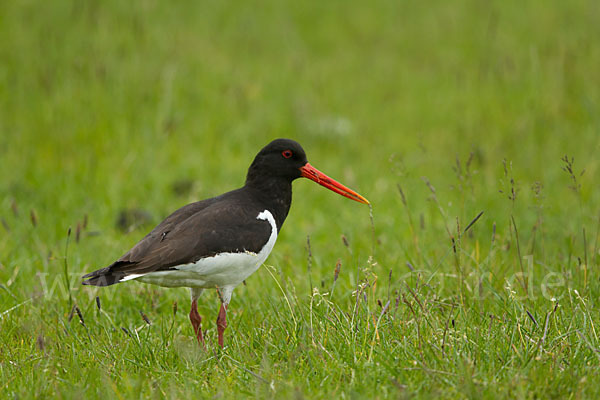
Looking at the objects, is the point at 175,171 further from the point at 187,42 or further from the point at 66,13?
the point at 66,13

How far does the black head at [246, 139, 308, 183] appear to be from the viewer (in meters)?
4.68

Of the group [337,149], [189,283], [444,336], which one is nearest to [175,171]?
[337,149]

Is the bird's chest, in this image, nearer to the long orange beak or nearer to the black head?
the black head

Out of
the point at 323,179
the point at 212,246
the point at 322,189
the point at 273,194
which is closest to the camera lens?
the point at 212,246

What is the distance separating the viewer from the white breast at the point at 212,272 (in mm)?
4012

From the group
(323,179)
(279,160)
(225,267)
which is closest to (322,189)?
(323,179)

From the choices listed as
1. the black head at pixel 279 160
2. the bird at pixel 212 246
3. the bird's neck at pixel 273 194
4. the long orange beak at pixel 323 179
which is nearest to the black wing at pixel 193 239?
the bird at pixel 212 246

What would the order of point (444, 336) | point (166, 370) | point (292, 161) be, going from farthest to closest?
1. point (292, 161)
2. point (166, 370)
3. point (444, 336)

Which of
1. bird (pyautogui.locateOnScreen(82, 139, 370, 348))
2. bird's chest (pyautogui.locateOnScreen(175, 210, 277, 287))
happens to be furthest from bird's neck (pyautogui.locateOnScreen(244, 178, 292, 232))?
bird's chest (pyautogui.locateOnScreen(175, 210, 277, 287))

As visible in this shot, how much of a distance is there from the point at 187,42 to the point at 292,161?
6343 mm

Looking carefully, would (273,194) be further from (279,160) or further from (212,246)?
(212,246)

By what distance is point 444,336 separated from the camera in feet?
10.7

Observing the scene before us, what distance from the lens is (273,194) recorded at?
4676mm

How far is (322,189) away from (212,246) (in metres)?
4.05
